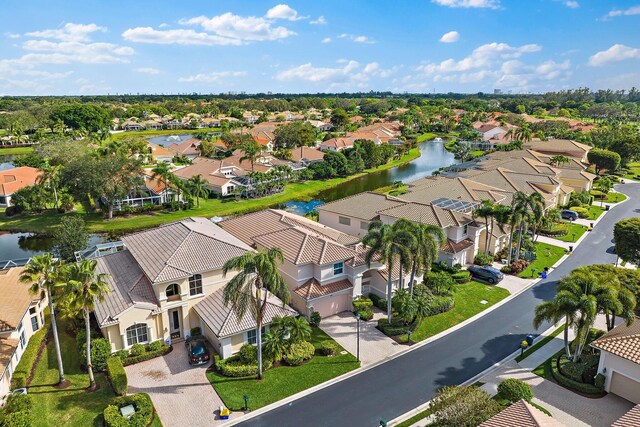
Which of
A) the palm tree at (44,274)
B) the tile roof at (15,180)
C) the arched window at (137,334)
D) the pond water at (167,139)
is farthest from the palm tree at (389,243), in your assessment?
the pond water at (167,139)

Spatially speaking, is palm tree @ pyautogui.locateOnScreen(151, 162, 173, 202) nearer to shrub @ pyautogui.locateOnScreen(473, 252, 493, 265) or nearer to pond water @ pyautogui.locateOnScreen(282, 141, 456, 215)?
pond water @ pyautogui.locateOnScreen(282, 141, 456, 215)

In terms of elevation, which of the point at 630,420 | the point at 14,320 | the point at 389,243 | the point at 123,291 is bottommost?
the point at 630,420

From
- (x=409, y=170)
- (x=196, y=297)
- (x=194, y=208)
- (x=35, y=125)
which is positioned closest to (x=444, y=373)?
(x=196, y=297)

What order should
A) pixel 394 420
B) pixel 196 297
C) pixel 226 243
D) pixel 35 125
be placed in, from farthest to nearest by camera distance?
pixel 35 125 → pixel 226 243 → pixel 196 297 → pixel 394 420

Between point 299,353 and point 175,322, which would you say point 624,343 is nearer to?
point 299,353

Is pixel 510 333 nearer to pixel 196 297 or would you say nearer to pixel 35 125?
pixel 196 297

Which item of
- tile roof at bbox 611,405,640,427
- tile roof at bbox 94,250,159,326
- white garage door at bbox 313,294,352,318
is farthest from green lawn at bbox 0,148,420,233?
tile roof at bbox 611,405,640,427

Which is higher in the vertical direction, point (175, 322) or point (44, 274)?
point (44, 274)

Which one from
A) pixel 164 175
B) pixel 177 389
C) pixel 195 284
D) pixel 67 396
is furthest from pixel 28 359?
pixel 164 175
